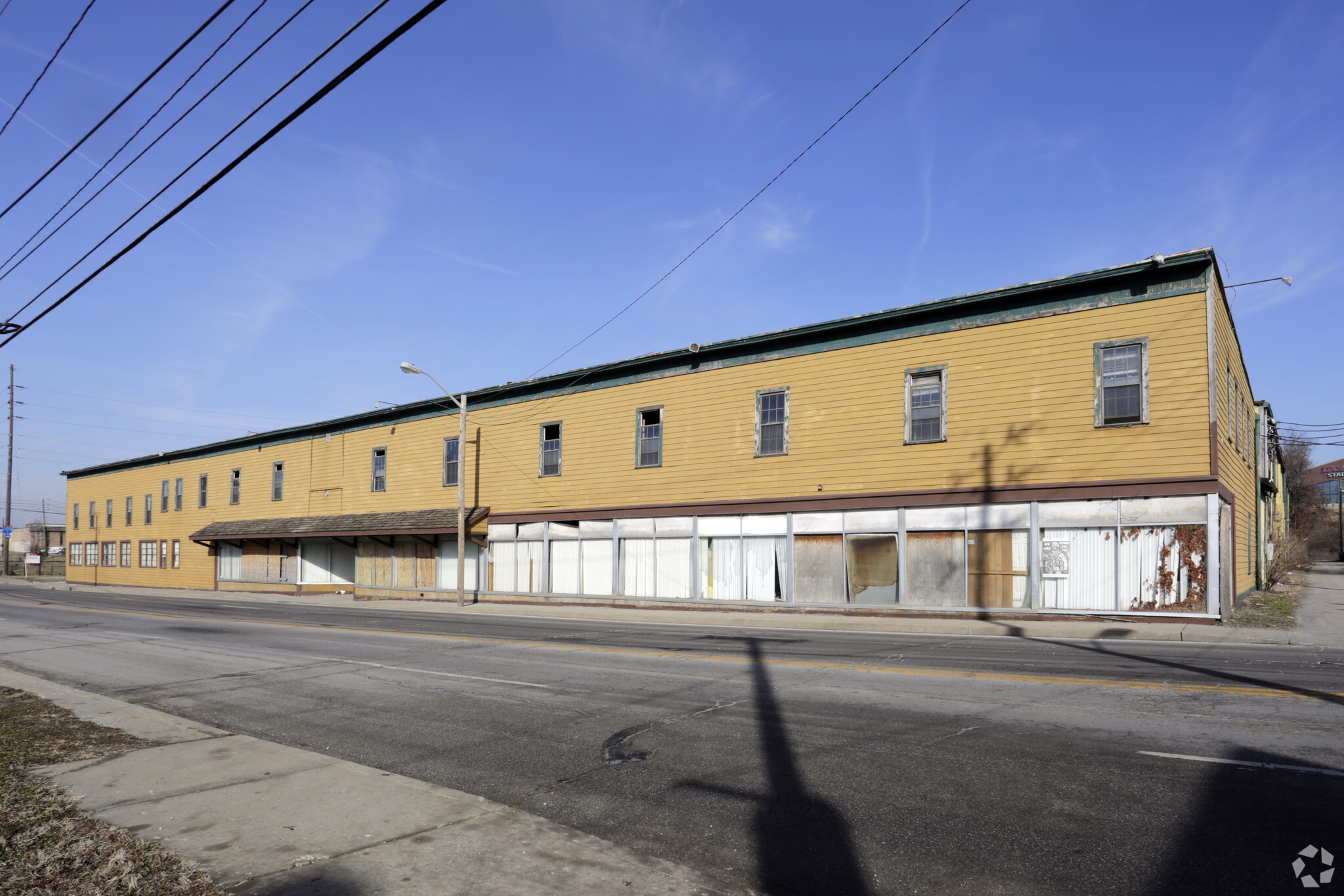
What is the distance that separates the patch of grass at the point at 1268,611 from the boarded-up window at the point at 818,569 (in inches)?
364

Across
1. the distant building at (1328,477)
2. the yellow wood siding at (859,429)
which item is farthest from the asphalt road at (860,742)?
the distant building at (1328,477)

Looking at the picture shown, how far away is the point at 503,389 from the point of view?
1336 inches

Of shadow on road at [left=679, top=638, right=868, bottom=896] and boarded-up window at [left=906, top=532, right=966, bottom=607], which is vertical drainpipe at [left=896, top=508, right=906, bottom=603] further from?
shadow on road at [left=679, top=638, right=868, bottom=896]

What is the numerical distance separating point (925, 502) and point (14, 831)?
20312 millimetres

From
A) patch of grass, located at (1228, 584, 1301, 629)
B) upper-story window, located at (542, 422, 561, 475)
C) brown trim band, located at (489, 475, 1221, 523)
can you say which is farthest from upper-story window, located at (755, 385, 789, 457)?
patch of grass, located at (1228, 584, 1301, 629)

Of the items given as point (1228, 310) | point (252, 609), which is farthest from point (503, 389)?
point (1228, 310)

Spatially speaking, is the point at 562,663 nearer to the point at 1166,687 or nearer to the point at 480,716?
the point at 480,716

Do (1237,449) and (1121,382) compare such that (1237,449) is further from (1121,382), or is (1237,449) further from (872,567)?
(872,567)

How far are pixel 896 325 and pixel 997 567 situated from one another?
6907 mm

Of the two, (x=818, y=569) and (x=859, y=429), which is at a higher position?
(x=859, y=429)

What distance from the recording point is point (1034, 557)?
68.3ft

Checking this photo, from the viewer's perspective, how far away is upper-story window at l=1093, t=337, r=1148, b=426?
64.8 ft

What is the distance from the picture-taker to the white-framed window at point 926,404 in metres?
22.6

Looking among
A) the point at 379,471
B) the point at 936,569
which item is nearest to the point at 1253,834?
the point at 936,569
